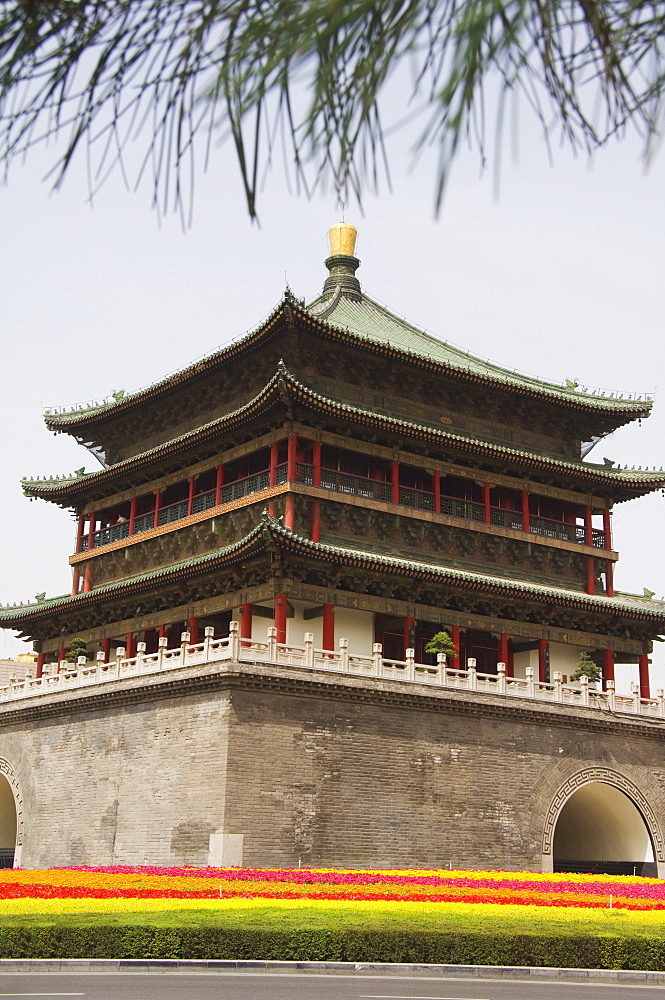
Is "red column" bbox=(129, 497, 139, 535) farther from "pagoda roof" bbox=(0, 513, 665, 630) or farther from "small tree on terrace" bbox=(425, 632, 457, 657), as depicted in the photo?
"small tree on terrace" bbox=(425, 632, 457, 657)

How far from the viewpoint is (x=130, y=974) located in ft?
48.8

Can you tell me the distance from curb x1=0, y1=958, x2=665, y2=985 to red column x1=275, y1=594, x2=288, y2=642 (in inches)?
549

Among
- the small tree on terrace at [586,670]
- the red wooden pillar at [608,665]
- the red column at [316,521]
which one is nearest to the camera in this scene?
the red column at [316,521]

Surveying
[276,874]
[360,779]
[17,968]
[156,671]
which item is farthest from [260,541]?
[17,968]

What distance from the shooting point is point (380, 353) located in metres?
34.8

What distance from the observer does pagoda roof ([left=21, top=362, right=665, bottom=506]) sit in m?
31.6

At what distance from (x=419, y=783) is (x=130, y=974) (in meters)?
14.6

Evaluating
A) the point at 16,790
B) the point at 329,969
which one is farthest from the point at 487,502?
the point at 329,969

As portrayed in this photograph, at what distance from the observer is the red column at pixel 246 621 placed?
1230 inches

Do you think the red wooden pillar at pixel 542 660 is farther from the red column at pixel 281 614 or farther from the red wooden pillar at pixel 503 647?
the red column at pixel 281 614

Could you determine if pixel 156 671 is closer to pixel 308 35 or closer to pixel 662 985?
pixel 662 985

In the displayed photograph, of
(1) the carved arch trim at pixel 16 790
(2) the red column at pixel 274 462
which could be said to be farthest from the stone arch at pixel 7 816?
(2) the red column at pixel 274 462

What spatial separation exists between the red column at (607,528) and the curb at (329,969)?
23357mm

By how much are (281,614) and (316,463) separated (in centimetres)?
471
